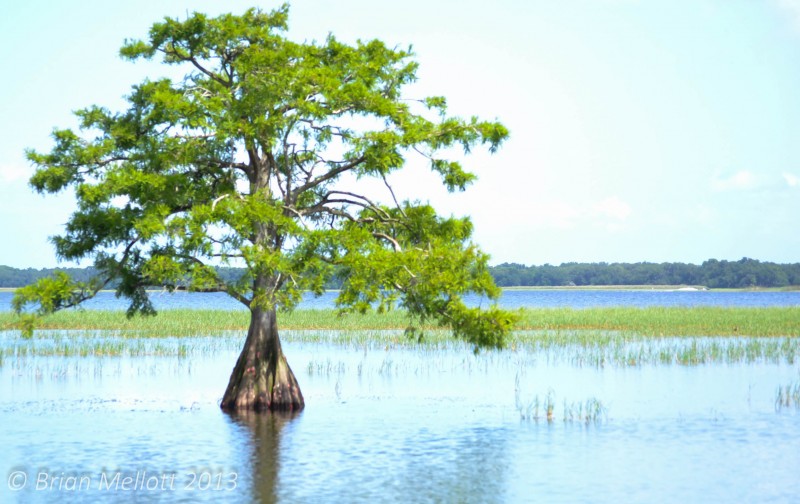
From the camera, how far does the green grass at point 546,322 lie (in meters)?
52.9

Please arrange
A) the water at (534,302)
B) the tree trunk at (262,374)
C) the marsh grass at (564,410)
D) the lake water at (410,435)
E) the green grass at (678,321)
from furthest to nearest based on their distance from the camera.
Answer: the water at (534,302) < the green grass at (678,321) < the tree trunk at (262,374) < the marsh grass at (564,410) < the lake water at (410,435)

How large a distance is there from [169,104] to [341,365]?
15.5 meters

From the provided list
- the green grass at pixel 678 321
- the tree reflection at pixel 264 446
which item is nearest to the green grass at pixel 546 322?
the green grass at pixel 678 321

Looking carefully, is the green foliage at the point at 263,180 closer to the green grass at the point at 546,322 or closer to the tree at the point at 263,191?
the tree at the point at 263,191

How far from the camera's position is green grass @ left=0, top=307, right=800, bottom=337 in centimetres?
5290

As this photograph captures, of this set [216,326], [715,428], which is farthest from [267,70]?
[216,326]

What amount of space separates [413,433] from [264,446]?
3.78 m

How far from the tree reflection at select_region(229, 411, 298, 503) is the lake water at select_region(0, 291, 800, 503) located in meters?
0.07

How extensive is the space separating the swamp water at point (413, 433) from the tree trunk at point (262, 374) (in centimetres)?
87

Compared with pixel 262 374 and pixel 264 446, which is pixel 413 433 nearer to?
pixel 264 446

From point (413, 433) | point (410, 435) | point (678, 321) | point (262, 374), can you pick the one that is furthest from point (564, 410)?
point (678, 321)

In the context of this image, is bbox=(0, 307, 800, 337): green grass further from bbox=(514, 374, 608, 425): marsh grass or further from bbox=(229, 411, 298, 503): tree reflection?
bbox=(229, 411, 298, 503): tree reflection

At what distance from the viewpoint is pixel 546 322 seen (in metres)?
57.8

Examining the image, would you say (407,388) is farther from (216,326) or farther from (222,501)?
(216,326)
